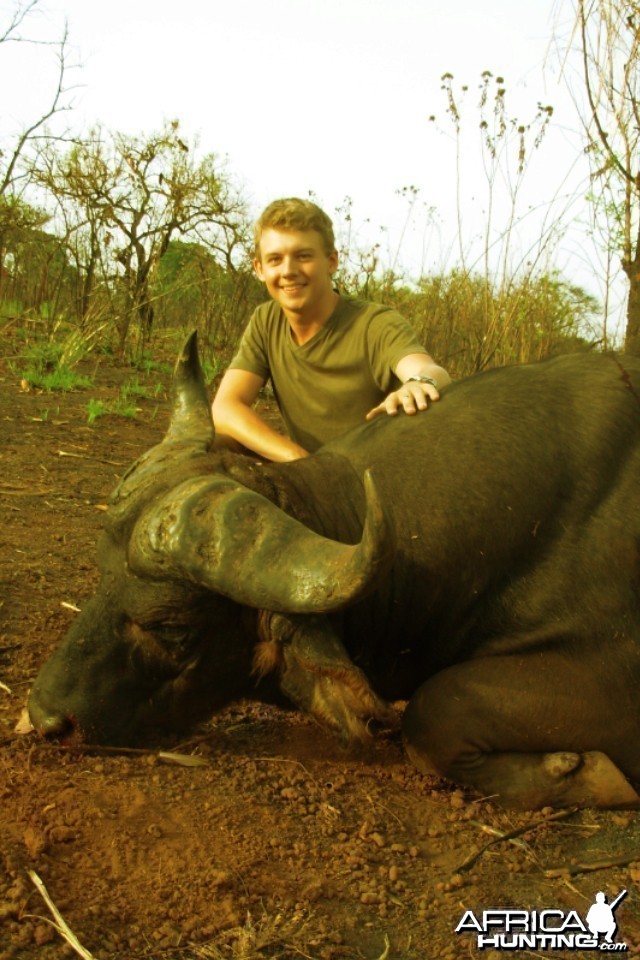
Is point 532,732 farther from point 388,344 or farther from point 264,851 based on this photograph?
point 388,344

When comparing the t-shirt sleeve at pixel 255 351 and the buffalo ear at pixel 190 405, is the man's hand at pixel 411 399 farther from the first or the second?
the t-shirt sleeve at pixel 255 351

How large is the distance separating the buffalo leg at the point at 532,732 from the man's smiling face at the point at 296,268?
88.4 inches

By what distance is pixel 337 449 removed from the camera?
3.62m

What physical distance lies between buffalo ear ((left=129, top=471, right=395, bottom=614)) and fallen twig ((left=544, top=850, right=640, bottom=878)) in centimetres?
102

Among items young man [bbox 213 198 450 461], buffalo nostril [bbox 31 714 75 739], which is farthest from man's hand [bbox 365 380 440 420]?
buffalo nostril [bbox 31 714 75 739]

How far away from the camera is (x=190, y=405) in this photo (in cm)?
340

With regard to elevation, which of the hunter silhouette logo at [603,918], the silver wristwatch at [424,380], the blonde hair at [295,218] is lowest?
the hunter silhouette logo at [603,918]

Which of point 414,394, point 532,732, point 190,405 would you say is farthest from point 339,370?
point 532,732

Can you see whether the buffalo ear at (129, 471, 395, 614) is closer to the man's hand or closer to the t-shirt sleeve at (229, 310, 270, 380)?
the man's hand

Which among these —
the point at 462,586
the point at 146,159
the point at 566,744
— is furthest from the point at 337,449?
the point at 146,159

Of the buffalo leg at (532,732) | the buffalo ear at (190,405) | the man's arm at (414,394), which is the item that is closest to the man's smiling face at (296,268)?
the man's arm at (414,394)

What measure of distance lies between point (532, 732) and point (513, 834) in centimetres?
34

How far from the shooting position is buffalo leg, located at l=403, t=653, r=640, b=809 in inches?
123

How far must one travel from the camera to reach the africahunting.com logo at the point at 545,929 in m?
2.41
